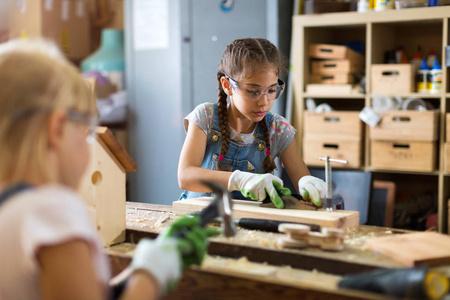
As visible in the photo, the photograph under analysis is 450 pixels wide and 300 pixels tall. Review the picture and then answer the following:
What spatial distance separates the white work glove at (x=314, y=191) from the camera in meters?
1.84

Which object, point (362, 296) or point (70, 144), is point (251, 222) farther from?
point (70, 144)

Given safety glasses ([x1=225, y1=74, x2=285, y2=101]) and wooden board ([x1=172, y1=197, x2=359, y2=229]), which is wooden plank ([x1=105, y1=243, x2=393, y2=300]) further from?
safety glasses ([x1=225, y1=74, x2=285, y2=101])

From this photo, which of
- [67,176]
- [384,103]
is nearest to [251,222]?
[67,176]

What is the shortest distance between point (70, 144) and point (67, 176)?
56mm

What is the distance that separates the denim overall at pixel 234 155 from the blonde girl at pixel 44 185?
1291 millimetres

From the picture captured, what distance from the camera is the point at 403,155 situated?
337cm

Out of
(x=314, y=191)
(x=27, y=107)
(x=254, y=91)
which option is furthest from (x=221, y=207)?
(x=254, y=91)

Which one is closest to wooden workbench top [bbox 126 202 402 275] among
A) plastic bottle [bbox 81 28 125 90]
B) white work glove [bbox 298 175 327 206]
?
white work glove [bbox 298 175 327 206]

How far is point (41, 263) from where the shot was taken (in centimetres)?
84

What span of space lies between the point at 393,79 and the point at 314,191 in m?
1.81

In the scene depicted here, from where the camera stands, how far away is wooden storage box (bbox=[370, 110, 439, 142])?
10.7ft

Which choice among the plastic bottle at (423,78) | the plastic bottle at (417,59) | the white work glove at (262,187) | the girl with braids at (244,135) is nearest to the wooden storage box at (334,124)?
the plastic bottle at (423,78)

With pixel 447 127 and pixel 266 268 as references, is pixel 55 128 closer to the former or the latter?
pixel 266 268

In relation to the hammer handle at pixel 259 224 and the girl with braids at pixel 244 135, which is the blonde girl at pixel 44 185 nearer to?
the hammer handle at pixel 259 224
